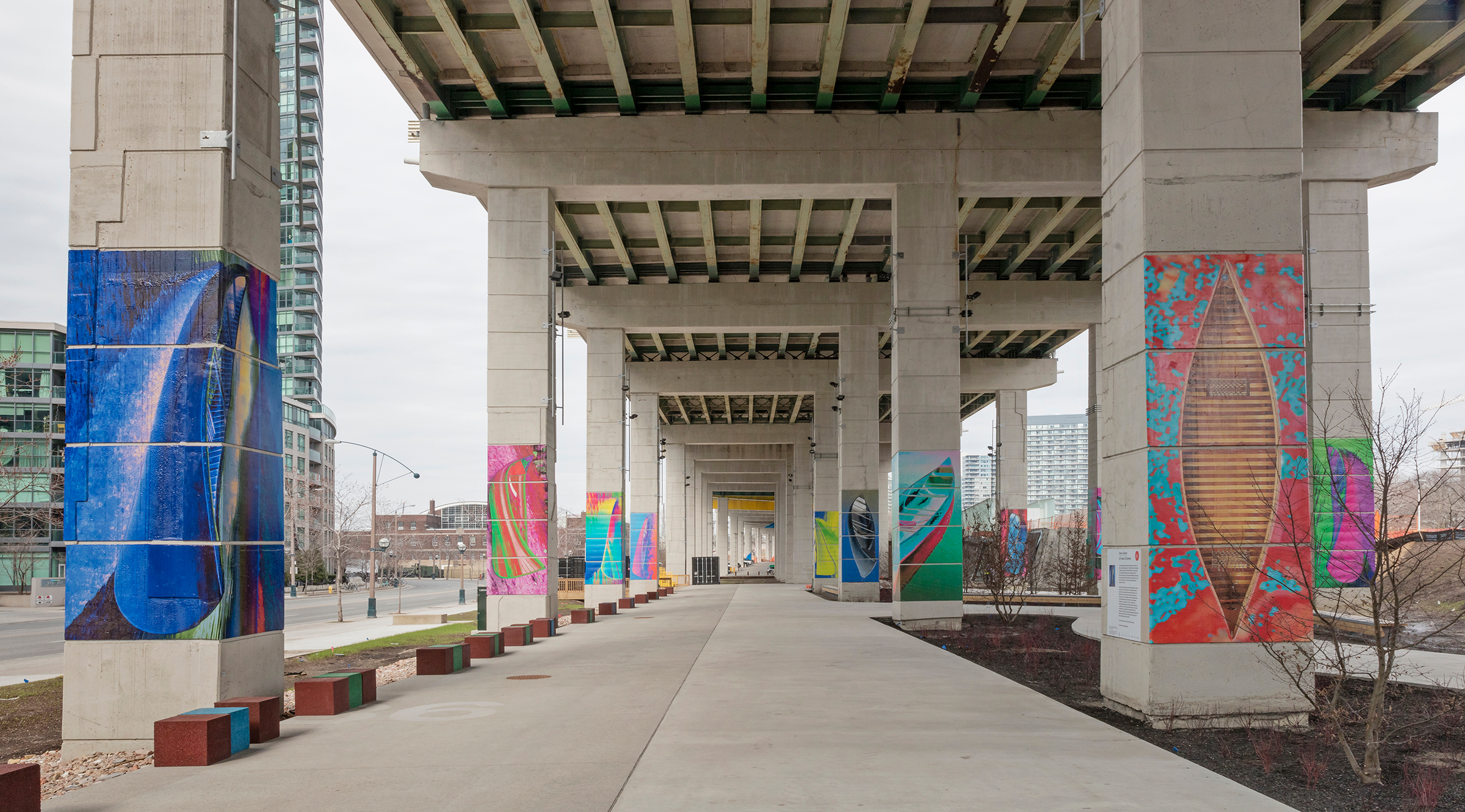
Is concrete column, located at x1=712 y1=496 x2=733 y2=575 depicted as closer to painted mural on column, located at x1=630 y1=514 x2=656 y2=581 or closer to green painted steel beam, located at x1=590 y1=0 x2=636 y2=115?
painted mural on column, located at x1=630 y1=514 x2=656 y2=581

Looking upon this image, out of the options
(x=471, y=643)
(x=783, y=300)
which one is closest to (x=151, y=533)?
(x=471, y=643)

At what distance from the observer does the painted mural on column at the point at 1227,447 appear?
11.3m

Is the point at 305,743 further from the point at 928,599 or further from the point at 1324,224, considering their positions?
the point at 1324,224

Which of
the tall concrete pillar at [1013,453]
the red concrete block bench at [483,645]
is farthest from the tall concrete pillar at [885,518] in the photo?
the red concrete block bench at [483,645]

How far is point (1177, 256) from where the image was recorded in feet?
38.7

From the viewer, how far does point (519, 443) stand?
26938 mm

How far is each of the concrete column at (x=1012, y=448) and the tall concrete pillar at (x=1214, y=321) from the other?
4163 cm

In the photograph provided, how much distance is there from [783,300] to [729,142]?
592 inches

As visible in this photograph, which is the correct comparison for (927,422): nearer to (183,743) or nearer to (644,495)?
(183,743)

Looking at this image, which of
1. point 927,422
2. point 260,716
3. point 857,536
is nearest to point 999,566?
point 927,422

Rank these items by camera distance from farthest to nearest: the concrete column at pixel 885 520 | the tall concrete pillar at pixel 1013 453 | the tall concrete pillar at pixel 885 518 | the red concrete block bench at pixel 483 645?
the tall concrete pillar at pixel 885 518 < the concrete column at pixel 885 520 < the tall concrete pillar at pixel 1013 453 < the red concrete block bench at pixel 483 645

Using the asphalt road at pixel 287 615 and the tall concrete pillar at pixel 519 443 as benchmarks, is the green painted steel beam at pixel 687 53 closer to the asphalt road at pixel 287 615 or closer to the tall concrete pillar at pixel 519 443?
the tall concrete pillar at pixel 519 443

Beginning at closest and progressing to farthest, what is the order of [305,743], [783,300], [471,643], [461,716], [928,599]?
[305,743]
[461,716]
[471,643]
[928,599]
[783,300]

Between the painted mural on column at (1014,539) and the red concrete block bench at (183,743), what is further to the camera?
the painted mural on column at (1014,539)
